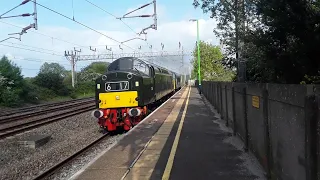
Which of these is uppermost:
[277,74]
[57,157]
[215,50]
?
[215,50]

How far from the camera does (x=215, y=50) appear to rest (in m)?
65.4

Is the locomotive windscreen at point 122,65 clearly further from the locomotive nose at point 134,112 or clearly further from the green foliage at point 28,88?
the green foliage at point 28,88

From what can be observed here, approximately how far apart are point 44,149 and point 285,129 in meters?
9.77

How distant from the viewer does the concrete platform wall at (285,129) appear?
3.55 meters

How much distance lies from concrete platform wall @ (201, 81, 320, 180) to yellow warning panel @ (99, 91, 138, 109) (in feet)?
23.6

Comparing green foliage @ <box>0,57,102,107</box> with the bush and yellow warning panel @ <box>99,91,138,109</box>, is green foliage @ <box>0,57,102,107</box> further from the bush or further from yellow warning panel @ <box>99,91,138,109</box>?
yellow warning panel @ <box>99,91,138,109</box>

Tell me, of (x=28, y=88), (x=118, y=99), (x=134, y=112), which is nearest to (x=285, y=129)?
(x=134, y=112)

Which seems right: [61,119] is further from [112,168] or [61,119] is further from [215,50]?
[215,50]

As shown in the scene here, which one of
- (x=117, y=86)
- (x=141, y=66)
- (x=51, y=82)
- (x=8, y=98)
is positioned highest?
(x=141, y=66)

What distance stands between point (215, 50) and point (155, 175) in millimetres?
60646

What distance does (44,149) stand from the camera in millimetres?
12344

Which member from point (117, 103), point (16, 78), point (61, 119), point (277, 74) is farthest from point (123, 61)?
point (16, 78)

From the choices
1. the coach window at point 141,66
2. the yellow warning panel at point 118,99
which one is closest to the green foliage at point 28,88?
the coach window at point 141,66

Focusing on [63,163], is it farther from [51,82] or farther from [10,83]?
[51,82]
